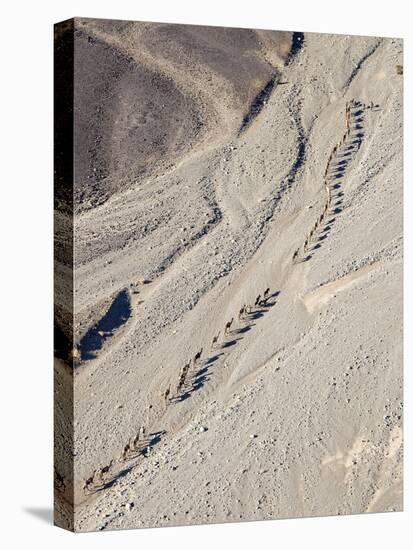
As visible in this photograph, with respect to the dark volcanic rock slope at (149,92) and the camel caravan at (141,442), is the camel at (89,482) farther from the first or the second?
the dark volcanic rock slope at (149,92)

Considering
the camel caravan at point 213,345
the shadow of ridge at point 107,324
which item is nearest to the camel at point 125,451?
the camel caravan at point 213,345

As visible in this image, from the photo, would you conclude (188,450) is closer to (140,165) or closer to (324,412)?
(324,412)

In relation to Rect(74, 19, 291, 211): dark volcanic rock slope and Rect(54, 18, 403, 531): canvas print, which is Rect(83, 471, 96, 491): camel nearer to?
Rect(54, 18, 403, 531): canvas print

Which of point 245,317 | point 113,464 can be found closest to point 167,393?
point 113,464

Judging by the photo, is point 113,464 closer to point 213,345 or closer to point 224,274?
point 213,345

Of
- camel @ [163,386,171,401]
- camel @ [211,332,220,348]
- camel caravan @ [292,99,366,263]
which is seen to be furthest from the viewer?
camel caravan @ [292,99,366,263]

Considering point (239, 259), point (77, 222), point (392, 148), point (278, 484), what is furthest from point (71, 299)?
point (392, 148)

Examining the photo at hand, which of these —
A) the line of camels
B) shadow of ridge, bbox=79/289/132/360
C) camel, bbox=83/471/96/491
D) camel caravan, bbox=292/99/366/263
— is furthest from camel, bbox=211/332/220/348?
camel, bbox=83/471/96/491
